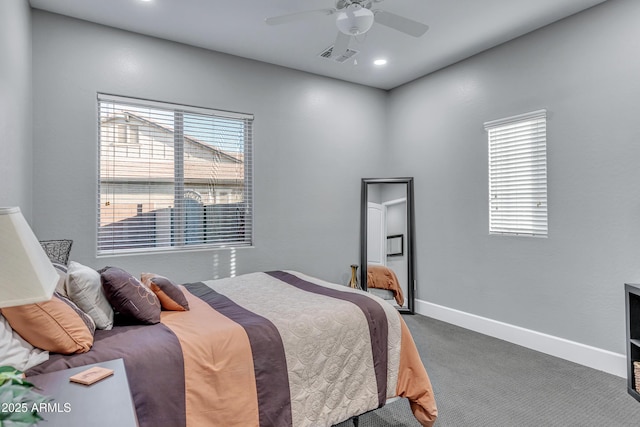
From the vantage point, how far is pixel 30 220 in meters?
2.88

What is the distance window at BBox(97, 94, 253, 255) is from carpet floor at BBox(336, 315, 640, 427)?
231 centimetres

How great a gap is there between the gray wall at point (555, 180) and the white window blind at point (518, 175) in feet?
0.26

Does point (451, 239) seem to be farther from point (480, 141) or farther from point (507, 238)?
point (480, 141)

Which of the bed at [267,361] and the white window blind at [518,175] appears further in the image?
the white window blind at [518,175]

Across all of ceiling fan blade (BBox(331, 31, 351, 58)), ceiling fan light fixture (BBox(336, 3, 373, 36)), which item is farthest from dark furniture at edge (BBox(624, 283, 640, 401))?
ceiling fan blade (BBox(331, 31, 351, 58))

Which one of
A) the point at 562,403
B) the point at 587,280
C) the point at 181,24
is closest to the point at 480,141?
the point at 587,280

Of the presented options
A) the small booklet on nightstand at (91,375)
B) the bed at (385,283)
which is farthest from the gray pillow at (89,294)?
the bed at (385,283)

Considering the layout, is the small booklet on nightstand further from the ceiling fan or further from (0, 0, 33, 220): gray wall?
the ceiling fan

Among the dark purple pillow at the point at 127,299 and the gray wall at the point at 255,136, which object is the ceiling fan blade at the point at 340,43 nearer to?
the gray wall at the point at 255,136

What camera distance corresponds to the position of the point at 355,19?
7.32 feet

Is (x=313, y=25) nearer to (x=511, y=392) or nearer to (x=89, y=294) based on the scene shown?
(x=89, y=294)

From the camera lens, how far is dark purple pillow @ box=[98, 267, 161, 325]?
1968 mm

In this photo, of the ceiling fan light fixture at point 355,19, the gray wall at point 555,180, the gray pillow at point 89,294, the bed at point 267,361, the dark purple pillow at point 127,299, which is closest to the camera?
the bed at point 267,361

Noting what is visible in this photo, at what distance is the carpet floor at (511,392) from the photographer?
2283 mm
